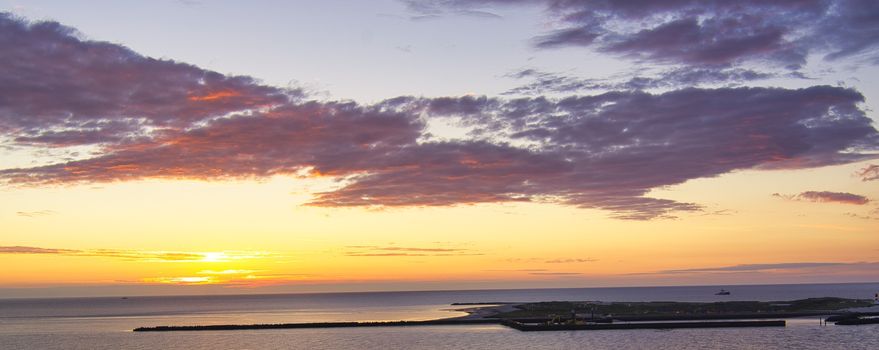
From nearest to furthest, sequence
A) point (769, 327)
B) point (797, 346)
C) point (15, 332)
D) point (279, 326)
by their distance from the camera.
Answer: point (797, 346) < point (769, 327) < point (279, 326) < point (15, 332)

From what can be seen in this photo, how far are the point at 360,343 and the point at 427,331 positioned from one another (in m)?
18.9

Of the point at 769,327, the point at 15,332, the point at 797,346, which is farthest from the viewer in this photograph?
the point at 15,332

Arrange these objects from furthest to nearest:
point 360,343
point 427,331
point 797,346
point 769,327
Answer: point 427,331 → point 769,327 → point 360,343 → point 797,346

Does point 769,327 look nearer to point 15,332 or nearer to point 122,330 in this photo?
point 122,330

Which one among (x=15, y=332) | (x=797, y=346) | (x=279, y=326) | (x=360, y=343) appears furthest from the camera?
(x=15, y=332)

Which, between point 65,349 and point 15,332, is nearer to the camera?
point 65,349

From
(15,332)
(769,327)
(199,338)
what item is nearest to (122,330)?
(15,332)

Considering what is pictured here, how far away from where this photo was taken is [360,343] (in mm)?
98625

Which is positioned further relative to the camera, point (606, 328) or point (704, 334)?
point (606, 328)

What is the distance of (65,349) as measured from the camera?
104 m

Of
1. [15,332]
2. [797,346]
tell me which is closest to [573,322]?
[797,346]

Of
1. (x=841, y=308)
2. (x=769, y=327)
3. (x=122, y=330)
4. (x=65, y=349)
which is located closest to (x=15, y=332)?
(x=122, y=330)

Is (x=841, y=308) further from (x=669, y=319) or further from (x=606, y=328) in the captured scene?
(x=606, y=328)

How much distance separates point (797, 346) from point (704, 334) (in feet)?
55.7
